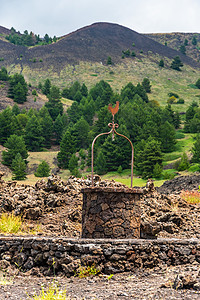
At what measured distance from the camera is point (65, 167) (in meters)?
48.2

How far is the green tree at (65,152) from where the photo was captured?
4847 cm

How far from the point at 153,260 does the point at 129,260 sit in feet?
1.39

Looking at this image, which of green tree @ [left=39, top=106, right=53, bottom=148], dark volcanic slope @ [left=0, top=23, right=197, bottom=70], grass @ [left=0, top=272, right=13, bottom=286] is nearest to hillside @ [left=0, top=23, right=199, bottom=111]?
dark volcanic slope @ [left=0, top=23, right=197, bottom=70]

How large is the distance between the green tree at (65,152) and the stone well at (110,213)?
4120 centimetres

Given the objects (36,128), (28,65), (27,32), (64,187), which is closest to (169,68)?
(28,65)

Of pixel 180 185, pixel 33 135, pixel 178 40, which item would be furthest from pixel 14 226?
pixel 178 40

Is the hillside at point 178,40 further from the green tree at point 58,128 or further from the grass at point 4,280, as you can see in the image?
the grass at point 4,280

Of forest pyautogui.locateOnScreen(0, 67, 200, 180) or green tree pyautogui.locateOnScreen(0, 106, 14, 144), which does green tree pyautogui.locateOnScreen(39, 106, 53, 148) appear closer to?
forest pyautogui.locateOnScreen(0, 67, 200, 180)

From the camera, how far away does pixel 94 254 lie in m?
6.32

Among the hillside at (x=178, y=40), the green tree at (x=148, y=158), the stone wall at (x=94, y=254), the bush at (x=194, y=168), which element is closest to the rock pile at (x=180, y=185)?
the bush at (x=194, y=168)

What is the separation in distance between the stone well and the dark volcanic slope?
343ft

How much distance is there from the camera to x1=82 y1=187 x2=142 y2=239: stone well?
7.02m

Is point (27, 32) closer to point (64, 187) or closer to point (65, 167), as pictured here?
point (65, 167)

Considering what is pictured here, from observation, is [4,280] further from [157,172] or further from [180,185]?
[157,172]
